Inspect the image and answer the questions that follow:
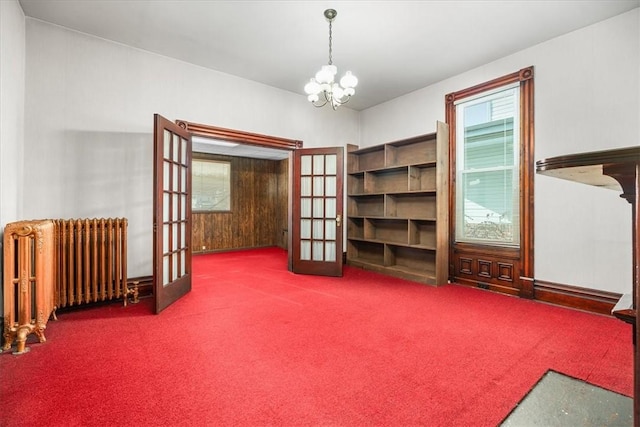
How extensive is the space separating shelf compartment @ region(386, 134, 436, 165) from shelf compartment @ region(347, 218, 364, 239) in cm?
133

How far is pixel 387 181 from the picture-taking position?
5309 millimetres

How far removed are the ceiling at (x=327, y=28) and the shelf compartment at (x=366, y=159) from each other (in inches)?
58.3

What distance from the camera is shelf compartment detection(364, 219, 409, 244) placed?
5.01 metres

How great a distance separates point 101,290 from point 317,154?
3.46 metres

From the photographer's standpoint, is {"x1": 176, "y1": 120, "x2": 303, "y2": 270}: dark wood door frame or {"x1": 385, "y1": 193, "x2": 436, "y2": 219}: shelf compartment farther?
{"x1": 385, "y1": 193, "x2": 436, "y2": 219}: shelf compartment

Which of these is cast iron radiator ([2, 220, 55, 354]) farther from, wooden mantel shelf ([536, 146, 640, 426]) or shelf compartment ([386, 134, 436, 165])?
shelf compartment ([386, 134, 436, 165])

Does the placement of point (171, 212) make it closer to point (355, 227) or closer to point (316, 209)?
point (316, 209)

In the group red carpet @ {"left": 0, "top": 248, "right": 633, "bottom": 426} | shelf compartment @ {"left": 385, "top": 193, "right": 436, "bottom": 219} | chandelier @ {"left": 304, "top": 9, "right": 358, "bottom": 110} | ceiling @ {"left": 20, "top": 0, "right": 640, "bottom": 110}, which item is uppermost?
ceiling @ {"left": 20, "top": 0, "right": 640, "bottom": 110}

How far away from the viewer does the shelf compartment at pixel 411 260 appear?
460 centimetres

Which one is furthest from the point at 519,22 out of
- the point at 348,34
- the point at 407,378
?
the point at 407,378

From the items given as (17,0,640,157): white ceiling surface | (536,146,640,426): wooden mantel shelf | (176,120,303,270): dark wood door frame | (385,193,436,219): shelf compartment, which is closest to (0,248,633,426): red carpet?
(536,146,640,426): wooden mantel shelf

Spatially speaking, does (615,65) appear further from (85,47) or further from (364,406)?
(85,47)

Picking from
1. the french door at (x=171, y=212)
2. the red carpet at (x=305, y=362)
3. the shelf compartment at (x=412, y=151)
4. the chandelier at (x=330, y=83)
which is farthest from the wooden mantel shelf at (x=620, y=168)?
the shelf compartment at (x=412, y=151)

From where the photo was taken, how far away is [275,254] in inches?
289
